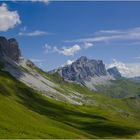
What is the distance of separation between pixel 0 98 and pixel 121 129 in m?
69.5

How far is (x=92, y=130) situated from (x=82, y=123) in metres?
21.9

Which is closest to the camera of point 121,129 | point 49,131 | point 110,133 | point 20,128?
point 20,128

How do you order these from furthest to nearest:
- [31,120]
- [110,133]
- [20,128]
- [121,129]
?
[121,129] < [110,133] < [31,120] < [20,128]

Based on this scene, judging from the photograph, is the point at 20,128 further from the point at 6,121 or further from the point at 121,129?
the point at 121,129

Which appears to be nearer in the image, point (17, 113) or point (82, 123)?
point (17, 113)

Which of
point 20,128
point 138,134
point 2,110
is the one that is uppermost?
point 138,134

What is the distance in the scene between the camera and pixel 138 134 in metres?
167

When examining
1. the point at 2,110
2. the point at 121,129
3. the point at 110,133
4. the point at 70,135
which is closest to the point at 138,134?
the point at 121,129

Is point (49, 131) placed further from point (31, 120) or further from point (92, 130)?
point (92, 130)

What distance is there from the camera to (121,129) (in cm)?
16662

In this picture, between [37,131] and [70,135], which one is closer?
[37,131]

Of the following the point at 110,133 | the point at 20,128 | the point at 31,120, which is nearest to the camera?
the point at 20,128

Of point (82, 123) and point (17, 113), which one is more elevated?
point (82, 123)

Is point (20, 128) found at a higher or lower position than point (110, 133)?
lower
